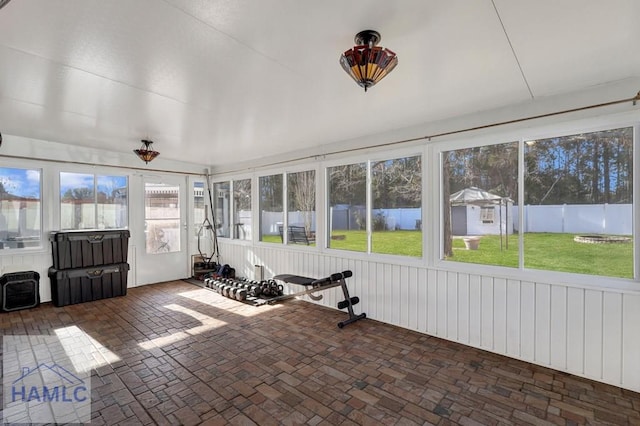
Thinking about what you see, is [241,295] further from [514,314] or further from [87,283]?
[514,314]

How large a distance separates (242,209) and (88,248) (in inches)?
107

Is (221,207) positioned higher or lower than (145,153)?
lower

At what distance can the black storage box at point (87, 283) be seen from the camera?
477 centimetres

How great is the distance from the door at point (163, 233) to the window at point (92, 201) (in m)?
0.45

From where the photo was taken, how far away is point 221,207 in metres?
7.11

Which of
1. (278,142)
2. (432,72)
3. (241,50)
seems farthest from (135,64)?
(278,142)

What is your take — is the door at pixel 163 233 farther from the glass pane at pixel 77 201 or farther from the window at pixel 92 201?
the glass pane at pixel 77 201

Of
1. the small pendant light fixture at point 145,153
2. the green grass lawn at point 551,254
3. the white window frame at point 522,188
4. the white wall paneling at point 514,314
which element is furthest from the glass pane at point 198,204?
the white window frame at point 522,188

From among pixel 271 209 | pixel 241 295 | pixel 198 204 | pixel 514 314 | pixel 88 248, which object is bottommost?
pixel 241 295

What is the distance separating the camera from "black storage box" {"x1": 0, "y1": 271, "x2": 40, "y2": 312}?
4.45 meters

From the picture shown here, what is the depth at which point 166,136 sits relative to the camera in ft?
14.6

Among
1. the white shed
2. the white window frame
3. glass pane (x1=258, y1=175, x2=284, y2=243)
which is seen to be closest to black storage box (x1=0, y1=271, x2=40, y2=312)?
glass pane (x1=258, y1=175, x2=284, y2=243)

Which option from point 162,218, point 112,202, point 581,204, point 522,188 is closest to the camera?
point 581,204

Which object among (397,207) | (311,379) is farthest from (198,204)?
(311,379)
